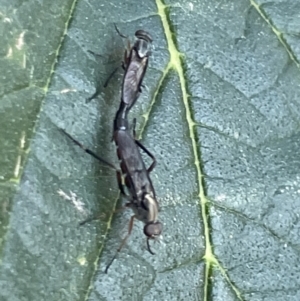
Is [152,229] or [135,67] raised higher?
[135,67]

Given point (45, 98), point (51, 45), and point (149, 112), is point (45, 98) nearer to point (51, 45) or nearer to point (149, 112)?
point (51, 45)

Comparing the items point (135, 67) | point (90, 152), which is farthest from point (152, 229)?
point (135, 67)

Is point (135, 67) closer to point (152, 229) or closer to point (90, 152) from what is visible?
point (90, 152)

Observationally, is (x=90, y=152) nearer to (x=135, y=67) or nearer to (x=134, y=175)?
(x=134, y=175)

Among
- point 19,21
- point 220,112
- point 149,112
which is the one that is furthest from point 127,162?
point 19,21

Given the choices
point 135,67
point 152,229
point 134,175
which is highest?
point 135,67

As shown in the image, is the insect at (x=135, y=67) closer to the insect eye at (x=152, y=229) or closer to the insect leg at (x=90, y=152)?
the insect leg at (x=90, y=152)
